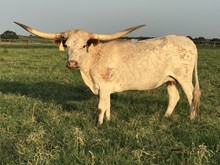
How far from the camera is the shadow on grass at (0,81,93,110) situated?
9.55 m

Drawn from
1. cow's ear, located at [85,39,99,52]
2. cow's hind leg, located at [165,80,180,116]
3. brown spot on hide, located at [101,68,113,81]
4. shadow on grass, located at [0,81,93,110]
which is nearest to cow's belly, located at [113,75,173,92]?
brown spot on hide, located at [101,68,113,81]

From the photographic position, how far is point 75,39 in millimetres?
6855

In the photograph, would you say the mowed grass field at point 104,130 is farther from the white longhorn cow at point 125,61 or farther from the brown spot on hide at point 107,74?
the brown spot on hide at point 107,74

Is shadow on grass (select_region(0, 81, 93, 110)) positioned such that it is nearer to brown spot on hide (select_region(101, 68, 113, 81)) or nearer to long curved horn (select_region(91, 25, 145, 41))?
brown spot on hide (select_region(101, 68, 113, 81))

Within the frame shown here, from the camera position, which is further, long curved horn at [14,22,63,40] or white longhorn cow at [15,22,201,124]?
long curved horn at [14,22,63,40]

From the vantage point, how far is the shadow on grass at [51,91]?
9.55m

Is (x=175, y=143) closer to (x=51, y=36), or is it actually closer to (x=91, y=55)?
(x=91, y=55)

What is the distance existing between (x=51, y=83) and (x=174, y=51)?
5902 millimetres

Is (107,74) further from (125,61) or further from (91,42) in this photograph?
(91,42)

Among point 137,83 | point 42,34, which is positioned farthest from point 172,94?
point 42,34

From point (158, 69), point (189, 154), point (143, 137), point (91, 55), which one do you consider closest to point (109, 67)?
point (91, 55)

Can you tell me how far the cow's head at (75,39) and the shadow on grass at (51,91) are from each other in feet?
6.20

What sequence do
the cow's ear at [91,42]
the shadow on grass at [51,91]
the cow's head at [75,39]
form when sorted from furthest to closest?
the shadow on grass at [51,91] < the cow's ear at [91,42] < the cow's head at [75,39]

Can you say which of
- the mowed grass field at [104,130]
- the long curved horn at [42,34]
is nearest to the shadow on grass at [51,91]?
the mowed grass field at [104,130]
